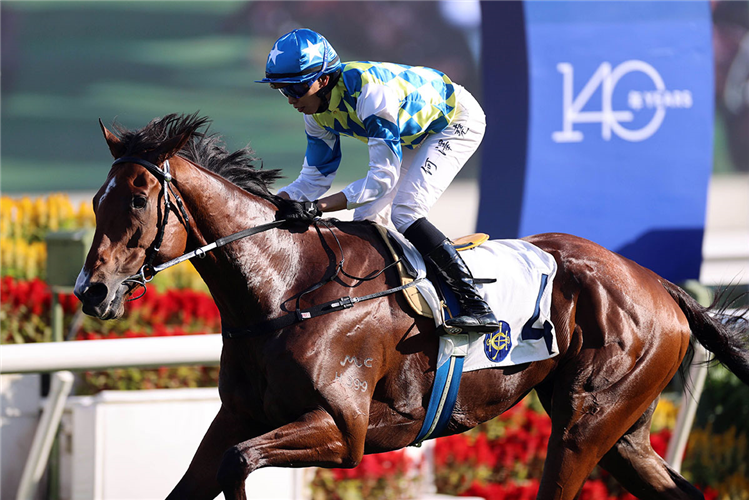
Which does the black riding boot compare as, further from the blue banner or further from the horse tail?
the blue banner

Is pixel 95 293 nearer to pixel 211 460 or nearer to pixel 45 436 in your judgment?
pixel 211 460

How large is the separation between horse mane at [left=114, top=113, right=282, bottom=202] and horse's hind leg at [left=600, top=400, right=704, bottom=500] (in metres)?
1.66

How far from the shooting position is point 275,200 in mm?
2957

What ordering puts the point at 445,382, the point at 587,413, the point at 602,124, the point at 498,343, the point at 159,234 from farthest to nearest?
the point at 602,124, the point at 587,413, the point at 498,343, the point at 445,382, the point at 159,234

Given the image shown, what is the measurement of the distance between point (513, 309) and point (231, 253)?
1.00m

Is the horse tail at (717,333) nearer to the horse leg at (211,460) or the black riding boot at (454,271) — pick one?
the black riding boot at (454,271)

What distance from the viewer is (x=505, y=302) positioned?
10.1 ft

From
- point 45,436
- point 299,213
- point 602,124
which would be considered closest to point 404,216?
point 299,213

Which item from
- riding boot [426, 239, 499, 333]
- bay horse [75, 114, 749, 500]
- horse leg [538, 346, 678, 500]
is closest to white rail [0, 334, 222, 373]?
bay horse [75, 114, 749, 500]

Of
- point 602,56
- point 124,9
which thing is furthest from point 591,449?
point 124,9

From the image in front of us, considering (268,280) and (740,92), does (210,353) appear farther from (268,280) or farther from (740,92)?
(740,92)

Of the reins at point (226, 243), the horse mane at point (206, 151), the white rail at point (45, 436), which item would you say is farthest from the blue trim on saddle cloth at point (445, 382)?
the white rail at point (45, 436)

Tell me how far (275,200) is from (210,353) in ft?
3.36

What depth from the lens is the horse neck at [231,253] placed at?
2.71 metres
